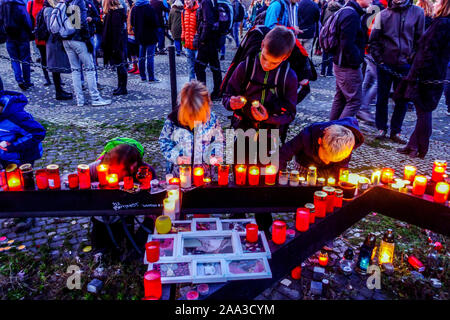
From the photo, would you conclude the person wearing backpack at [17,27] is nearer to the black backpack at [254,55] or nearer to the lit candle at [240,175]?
the black backpack at [254,55]

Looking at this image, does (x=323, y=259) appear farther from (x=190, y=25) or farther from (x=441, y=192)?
(x=190, y=25)

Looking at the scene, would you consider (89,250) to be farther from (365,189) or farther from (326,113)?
(326,113)

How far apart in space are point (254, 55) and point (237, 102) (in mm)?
532

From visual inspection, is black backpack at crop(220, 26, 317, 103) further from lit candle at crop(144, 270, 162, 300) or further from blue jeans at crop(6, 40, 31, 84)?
blue jeans at crop(6, 40, 31, 84)

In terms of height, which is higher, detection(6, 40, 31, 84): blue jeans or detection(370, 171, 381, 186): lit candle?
detection(6, 40, 31, 84): blue jeans

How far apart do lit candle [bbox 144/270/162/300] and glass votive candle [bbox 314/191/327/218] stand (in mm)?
1202

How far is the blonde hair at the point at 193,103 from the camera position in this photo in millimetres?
2979

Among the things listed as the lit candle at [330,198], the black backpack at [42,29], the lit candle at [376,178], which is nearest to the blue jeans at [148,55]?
the black backpack at [42,29]

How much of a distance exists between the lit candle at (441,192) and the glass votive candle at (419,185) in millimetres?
97

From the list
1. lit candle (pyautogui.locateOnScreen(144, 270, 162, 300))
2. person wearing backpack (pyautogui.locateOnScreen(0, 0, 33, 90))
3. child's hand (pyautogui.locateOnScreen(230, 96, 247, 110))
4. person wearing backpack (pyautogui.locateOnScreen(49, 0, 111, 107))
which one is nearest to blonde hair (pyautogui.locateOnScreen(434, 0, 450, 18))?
child's hand (pyautogui.locateOnScreen(230, 96, 247, 110))

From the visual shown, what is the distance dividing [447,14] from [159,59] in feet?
32.8

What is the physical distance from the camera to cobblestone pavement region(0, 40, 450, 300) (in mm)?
3385
